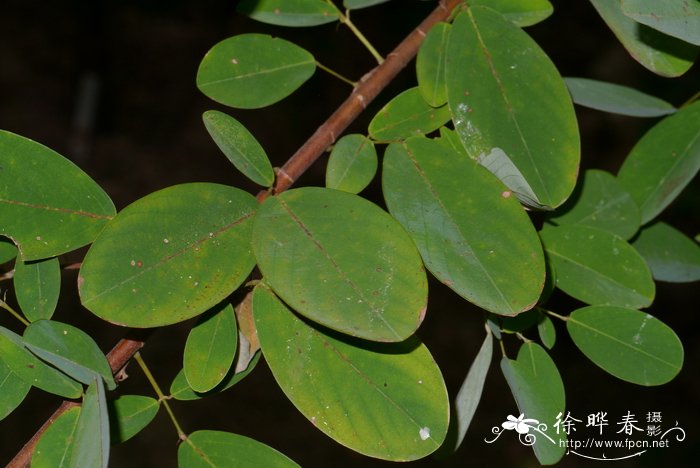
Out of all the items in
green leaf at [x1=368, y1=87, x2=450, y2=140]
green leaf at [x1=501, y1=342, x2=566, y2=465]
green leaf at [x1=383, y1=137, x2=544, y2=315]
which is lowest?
green leaf at [x1=501, y1=342, x2=566, y2=465]

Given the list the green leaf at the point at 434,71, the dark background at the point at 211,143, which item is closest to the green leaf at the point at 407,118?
the green leaf at the point at 434,71

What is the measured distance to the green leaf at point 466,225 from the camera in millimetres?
644

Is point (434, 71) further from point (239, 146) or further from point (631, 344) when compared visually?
point (631, 344)

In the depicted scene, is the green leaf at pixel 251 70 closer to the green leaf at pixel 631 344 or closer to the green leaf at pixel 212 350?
the green leaf at pixel 212 350

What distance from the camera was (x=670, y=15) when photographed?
63 centimetres

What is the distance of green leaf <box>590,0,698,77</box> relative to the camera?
2.38 feet

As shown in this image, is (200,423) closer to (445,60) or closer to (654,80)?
(654,80)

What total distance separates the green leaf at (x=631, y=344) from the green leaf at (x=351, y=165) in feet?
0.99

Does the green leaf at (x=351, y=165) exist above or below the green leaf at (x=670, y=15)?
below

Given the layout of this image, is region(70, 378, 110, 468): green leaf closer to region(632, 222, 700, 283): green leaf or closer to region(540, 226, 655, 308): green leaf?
region(540, 226, 655, 308): green leaf

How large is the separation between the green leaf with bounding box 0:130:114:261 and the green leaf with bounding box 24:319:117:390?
0.25ft

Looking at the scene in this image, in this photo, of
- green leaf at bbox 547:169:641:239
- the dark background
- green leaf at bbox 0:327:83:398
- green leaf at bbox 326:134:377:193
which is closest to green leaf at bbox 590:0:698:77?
green leaf at bbox 547:169:641:239

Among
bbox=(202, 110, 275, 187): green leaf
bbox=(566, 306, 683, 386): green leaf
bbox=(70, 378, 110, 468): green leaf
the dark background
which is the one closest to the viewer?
bbox=(70, 378, 110, 468): green leaf

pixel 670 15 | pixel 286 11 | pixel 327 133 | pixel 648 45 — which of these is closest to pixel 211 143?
pixel 286 11
